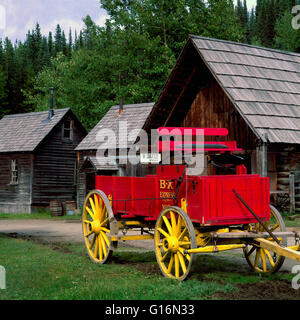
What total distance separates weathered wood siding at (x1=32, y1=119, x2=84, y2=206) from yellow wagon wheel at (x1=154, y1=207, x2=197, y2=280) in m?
21.9

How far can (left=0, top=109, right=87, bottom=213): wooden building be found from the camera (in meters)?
28.3

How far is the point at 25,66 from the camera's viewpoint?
82562 millimetres

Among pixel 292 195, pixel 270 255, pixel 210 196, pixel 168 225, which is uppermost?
pixel 210 196

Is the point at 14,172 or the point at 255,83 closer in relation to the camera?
the point at 255,83

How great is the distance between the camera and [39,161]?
93.6 ft

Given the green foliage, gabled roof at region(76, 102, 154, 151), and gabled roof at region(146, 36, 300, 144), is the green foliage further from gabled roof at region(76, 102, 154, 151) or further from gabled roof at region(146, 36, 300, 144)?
gabled roof at region(146, 36, 300, 144)

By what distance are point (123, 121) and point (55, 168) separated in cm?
518

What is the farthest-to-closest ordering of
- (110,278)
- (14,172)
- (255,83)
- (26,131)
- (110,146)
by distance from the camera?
(26,131)
(14,172)
(110,146)
(255,83)
(110,278)

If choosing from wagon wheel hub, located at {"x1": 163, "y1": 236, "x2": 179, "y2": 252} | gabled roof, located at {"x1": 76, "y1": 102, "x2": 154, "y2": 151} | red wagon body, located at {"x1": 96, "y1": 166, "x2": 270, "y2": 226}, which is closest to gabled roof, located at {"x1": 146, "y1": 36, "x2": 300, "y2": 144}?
gabled roof, located at {"x1": 76, "y1": 102, "x2": 154, "y2": 151}

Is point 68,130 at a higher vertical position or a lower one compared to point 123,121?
lower

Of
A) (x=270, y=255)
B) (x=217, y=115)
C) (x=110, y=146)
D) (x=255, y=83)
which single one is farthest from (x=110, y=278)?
(x=110, y=146)

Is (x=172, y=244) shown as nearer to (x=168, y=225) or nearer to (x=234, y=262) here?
(x=168, y=225)
